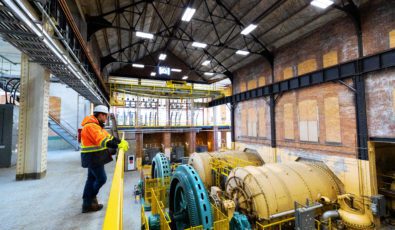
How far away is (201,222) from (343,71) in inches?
429

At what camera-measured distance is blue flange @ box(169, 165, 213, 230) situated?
4434mm

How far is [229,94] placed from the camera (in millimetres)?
21094

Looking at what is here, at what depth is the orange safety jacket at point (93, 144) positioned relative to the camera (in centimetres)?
357

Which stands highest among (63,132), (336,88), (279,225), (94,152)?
(336,88)

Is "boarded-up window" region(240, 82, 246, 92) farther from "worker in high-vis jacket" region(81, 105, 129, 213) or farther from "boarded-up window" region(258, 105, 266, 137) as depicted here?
"worker in high-vis jacket" region(81, 105, 129, 213)

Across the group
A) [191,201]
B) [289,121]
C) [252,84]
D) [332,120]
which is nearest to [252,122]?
[252,84]

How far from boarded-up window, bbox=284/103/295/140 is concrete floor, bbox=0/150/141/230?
1188cm

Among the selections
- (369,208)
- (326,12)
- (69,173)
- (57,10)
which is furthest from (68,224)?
(326,12)

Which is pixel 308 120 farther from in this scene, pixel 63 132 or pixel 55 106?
pixel 55 106

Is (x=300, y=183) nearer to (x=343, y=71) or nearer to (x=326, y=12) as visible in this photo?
(x=343, y=71)

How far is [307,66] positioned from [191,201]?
11.9 metres

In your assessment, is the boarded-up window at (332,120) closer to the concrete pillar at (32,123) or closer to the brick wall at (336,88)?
the brick wall at (336,88)

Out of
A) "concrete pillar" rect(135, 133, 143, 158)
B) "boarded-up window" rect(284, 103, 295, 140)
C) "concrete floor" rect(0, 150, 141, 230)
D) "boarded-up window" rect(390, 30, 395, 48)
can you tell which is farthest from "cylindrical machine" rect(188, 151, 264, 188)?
"boarded-up window" rect(390, 30, 395, 48)

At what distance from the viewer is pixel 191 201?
461 centimetres
